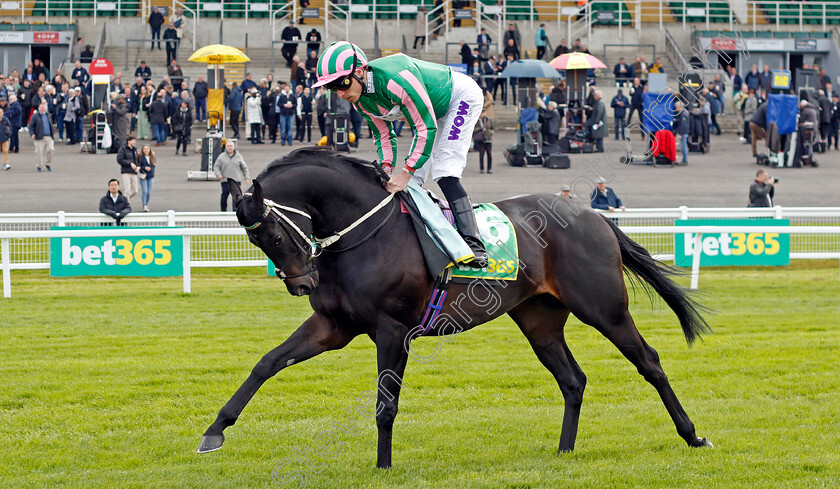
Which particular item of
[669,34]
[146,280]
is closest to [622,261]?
[146,280]

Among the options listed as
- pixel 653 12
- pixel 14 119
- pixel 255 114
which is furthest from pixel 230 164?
pixel 653 12

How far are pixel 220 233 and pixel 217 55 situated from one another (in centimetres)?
1307

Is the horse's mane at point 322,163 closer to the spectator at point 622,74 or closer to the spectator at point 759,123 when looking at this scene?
the spectator at point 759,123

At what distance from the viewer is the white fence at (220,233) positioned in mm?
11711

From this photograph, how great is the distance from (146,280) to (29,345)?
4248mm

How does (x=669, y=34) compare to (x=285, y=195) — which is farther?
(x=669, y=34)

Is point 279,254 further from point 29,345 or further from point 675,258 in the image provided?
point 675,258

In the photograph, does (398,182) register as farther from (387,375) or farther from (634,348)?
(634,348)

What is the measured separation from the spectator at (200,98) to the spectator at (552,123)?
361 inches

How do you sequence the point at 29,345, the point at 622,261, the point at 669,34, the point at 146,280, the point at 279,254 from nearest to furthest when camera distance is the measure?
the point at 279,254 → the point at 622,261 → the point at 29,345 → the point at 146,280 → the point at 669,34

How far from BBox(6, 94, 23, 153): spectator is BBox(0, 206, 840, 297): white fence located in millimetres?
Answer: 10283

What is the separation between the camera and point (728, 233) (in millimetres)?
12711

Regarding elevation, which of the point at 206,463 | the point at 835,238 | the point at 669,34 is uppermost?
the point at 669,34

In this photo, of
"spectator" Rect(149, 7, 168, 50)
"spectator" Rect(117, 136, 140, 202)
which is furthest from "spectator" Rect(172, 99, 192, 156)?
"spectator" Rect(149, 7, 168, 50)
